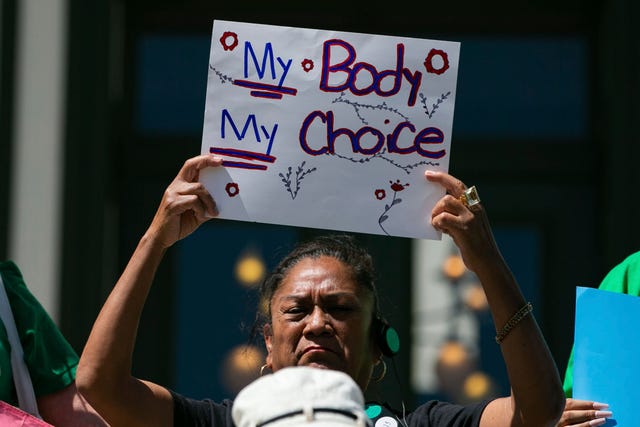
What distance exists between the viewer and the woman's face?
3385mm

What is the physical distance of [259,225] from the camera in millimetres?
6602

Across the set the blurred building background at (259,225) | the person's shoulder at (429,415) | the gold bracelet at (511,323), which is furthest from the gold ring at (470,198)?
the blurred building background at (259,225)

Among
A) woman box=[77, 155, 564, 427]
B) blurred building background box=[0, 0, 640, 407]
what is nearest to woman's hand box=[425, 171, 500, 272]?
woman box=[77, 155, 564, 427]

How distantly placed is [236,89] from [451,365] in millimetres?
3158

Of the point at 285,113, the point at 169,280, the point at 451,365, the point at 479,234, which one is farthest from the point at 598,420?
the point at 169,280

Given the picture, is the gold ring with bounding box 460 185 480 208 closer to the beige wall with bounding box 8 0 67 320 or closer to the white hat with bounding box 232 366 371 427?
the white hat with bounding box 232 366 371 427

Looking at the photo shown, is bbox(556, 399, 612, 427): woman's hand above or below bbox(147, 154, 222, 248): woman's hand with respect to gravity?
below

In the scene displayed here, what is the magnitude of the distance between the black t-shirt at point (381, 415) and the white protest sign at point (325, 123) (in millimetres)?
480

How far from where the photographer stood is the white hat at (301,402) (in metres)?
2.08

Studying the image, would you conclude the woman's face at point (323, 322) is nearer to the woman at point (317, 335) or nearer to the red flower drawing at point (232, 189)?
the woman at point (317, 335)

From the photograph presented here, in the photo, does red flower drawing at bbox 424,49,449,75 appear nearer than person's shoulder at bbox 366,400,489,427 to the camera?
No

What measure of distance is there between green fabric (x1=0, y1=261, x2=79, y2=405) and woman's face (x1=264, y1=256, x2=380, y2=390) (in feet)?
1.77

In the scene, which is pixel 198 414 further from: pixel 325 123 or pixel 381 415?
pixel 325 123

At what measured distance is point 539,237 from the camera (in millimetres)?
6586
